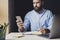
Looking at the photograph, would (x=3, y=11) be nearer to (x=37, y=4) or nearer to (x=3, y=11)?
(x=3, y=11)

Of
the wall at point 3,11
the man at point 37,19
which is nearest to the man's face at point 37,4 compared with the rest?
the man at point 37,19

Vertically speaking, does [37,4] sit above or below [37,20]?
above

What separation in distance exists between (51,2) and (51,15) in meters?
0.10

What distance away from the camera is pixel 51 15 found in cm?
139

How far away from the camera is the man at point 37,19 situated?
139cm

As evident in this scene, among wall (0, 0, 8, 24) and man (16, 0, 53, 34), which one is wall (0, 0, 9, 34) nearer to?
wall (0, 0, 8, 24)

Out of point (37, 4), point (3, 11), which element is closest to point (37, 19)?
point (37, 4)

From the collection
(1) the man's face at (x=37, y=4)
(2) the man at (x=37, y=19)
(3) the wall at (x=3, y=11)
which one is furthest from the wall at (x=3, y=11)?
(1) the man's face at (x=37, y=4)

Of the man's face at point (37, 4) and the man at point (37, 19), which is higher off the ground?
the man's face at point (37, 4)

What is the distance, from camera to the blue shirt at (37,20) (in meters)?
1.39

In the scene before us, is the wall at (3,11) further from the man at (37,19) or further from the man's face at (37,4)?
the man's face at (37,4)

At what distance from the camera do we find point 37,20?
1402 mm

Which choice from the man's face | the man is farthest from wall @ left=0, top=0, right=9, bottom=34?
the man's face

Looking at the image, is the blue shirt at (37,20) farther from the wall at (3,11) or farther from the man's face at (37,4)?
the wall at (3,11)
